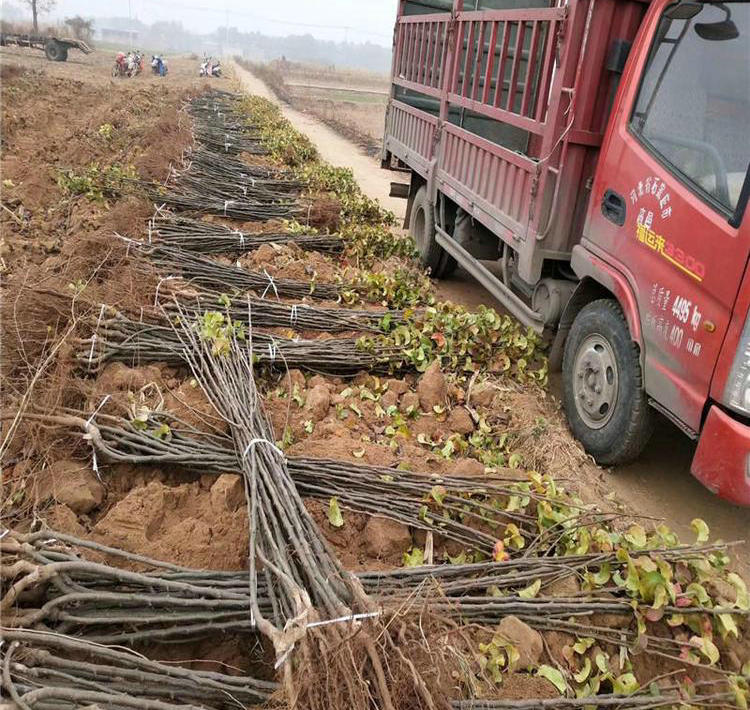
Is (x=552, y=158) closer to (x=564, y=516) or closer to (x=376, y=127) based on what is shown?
(x=564, y=516)

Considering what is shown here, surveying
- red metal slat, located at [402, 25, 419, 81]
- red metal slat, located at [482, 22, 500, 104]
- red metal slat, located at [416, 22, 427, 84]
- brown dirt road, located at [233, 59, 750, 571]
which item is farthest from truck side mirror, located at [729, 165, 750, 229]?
red metal slat, located at [402, 25, 419, 81]

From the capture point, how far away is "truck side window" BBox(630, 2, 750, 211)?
9.91ft

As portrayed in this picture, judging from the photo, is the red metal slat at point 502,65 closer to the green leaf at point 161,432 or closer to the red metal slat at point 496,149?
the red metal slat at point 496,149

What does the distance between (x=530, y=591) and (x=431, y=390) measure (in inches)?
72.0

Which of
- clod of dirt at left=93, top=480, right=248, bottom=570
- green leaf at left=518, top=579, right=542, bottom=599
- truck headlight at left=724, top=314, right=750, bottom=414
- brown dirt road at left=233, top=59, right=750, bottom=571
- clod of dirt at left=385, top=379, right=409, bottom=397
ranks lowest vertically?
brown dirt road at left=233, top=59, right=750, bottom=571

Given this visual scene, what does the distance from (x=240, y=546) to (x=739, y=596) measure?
2.07 meters

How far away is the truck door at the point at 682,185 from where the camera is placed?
3.00 meters

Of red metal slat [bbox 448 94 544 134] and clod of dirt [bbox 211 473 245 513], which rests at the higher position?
red metal slat [bbox 448 94 544 134]

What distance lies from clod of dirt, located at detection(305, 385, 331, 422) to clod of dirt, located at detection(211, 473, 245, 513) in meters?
0.85

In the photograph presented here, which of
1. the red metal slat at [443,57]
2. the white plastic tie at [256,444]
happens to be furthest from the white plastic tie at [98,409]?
the red metal slat at [443,57]

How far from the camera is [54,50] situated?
35.9m

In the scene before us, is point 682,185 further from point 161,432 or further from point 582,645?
point 161,432

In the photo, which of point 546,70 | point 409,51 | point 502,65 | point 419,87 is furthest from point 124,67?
point 546,70

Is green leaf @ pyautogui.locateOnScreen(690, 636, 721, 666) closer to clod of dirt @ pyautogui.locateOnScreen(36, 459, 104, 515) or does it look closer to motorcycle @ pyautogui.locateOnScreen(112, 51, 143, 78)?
clod of dirt @ pyautogui.locateOnScreen(36, 459, 104, 515)
